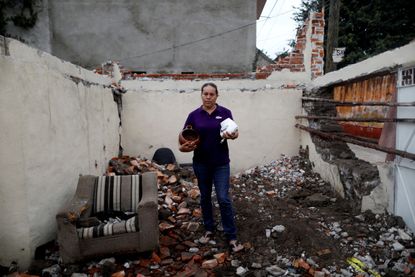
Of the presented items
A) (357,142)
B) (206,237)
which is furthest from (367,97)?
(206,237)

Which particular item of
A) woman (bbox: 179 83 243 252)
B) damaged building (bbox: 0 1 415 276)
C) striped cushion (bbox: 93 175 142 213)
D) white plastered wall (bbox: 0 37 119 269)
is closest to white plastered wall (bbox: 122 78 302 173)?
damaged building (bbox: 0 1 415 276)

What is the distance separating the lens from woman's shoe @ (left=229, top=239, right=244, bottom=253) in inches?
133

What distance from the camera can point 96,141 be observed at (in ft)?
16.6

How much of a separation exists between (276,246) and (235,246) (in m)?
0.47

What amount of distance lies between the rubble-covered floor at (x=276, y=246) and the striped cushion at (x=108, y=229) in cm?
29

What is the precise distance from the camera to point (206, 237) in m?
3.69

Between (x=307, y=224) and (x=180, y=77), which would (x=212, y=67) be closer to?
(x=180, y=77)

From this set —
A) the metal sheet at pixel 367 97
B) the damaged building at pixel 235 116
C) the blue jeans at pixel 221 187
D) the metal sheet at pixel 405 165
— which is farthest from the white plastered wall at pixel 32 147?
the metal sheet at pixel 367 97

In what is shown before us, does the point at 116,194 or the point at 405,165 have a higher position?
the point at 405,165

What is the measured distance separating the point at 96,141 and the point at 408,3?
14466 millimetres

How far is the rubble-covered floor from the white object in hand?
1303mm

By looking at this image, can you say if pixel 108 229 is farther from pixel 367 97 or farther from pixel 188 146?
pixel 367 97

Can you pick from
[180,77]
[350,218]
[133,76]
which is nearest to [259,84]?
[180,77]

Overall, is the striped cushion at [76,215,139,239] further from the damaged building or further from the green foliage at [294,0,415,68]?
the green foliage at [294,0,415,68]
